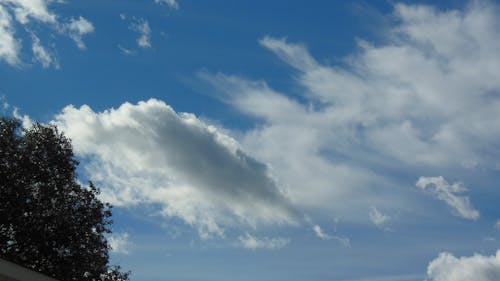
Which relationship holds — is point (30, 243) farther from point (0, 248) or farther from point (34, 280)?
point (34, 280)

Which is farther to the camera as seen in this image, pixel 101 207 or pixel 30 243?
pixel 101 207

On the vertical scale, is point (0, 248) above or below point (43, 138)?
below

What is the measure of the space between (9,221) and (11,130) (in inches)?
321

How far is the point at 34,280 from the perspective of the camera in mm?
23766

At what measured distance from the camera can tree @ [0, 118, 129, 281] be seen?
142ft

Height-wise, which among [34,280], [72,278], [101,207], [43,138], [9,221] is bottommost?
[34,280]

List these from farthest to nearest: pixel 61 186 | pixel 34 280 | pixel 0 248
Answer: pixel 61 186, pixel 0 248, pixel 34 280

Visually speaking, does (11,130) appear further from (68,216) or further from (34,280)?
(34,280)

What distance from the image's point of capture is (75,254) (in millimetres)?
44094

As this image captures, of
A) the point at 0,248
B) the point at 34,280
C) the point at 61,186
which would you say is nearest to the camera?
the point at 34,280

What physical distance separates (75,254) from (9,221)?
604 centimetres

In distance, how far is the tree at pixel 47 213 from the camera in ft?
142

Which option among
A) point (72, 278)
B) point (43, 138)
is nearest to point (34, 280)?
point (72, 278)

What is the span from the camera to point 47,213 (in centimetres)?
4397
